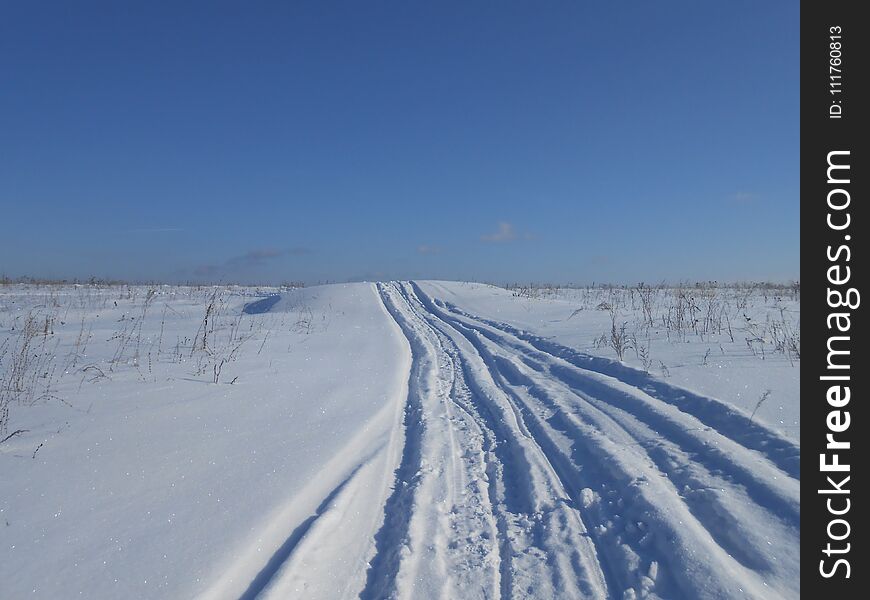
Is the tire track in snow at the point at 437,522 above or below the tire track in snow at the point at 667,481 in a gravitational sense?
below

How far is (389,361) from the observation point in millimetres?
7199

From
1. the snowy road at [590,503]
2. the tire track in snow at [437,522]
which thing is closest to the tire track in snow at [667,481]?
the snowy road at [590,503]

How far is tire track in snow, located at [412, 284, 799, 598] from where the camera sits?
82.6 inches

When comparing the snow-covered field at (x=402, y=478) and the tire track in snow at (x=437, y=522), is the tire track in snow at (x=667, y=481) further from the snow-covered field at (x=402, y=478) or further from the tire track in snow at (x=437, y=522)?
the tire track in snow at (x=437, y=522)

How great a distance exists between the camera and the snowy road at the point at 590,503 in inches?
82.6

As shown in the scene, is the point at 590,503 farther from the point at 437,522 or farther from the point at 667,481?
the point at 437,522

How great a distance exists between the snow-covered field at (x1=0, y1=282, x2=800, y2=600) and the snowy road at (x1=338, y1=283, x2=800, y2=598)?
0.04 feet
